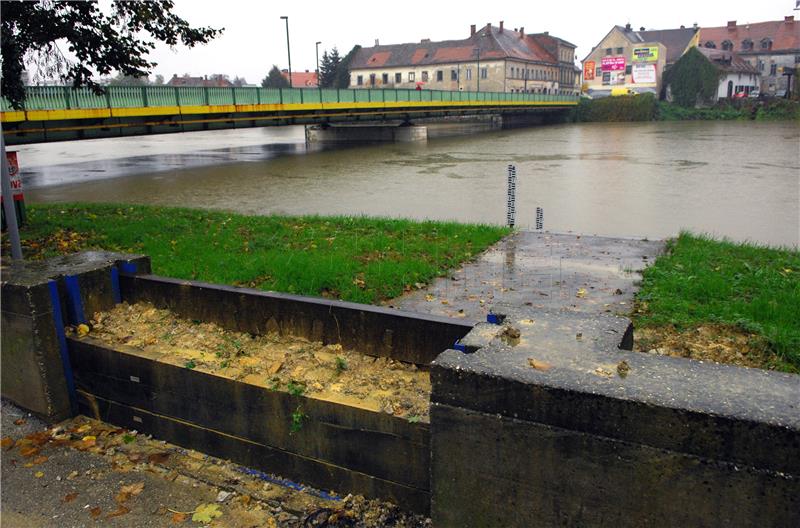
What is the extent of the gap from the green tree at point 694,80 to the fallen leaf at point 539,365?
280 feet

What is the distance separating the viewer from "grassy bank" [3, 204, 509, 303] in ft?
24.5

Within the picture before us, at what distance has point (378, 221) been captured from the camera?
1195cm

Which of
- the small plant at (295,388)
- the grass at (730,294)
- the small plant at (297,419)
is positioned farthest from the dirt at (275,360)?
the grass at (730,294)

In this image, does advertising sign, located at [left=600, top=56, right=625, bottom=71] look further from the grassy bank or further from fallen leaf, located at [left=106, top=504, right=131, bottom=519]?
fallen leaf, located at [left=106, top=504, right=131, bottom=519]

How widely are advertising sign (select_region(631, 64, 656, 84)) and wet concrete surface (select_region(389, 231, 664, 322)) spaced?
8392 centimetres

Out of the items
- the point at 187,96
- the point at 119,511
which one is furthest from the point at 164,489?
the point at 187,96

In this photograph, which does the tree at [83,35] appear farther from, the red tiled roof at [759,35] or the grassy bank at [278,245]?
the red tiled roof at [759,35]

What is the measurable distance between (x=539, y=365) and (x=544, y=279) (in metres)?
5.09

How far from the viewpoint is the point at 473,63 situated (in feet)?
317

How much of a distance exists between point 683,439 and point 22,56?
35.9ft

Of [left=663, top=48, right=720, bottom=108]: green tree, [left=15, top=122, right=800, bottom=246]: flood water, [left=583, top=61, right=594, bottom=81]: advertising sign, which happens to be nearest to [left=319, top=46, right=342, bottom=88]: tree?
[left=583, top=61, right=594, bottom=81]: advertising sign

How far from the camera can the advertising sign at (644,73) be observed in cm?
8588

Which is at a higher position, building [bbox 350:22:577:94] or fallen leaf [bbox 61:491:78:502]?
building [bbox 350:22:577:94]

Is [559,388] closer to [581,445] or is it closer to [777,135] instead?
[581,445]
